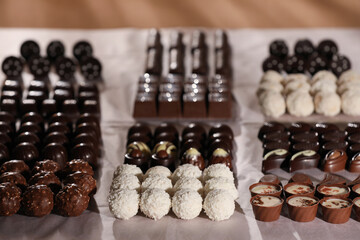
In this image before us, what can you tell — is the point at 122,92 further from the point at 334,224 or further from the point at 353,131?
the point at 334,224

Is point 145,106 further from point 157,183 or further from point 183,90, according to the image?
point 157,183

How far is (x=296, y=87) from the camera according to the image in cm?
384

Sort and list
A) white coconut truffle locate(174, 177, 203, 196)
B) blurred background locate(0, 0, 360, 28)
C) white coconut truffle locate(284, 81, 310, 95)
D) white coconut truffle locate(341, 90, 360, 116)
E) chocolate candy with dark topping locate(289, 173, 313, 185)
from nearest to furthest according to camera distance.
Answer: white coconut truffle locate(174, 177, 203, 196), chocolate candy with dark topping locate(289, 173, 313, 185), white coconut truffle locate(341, 90, 360, 116), white coconut truffle locate(284, 81, 310, 95), blurred background locate(0, 0, 360, 28)

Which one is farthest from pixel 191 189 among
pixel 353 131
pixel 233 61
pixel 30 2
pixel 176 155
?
pixel 30 2

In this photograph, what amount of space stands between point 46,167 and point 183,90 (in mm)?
1251

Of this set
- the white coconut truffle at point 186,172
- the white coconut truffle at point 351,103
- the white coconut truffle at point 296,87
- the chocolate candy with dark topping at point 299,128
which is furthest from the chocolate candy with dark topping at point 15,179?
the white coconut truffle at point 351,103

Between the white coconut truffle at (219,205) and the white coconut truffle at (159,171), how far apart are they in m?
0.30

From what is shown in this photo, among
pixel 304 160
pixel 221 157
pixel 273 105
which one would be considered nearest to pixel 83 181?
pixel 221 157

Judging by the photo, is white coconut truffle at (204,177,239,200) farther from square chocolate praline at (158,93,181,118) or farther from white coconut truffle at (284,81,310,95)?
white coconut truffle at (284,81,310,95)

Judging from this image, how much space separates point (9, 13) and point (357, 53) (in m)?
3.05

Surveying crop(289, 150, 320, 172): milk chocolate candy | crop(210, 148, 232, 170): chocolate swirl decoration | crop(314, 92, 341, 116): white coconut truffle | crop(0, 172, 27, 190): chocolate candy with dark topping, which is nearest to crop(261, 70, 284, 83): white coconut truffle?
crop(314, 92, 341, 116): white coconut truffle

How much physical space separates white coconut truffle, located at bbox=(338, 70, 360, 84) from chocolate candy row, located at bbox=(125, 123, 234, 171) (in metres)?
0.99

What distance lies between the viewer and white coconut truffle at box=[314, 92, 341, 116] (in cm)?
363

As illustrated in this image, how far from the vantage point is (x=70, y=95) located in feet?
12.8
